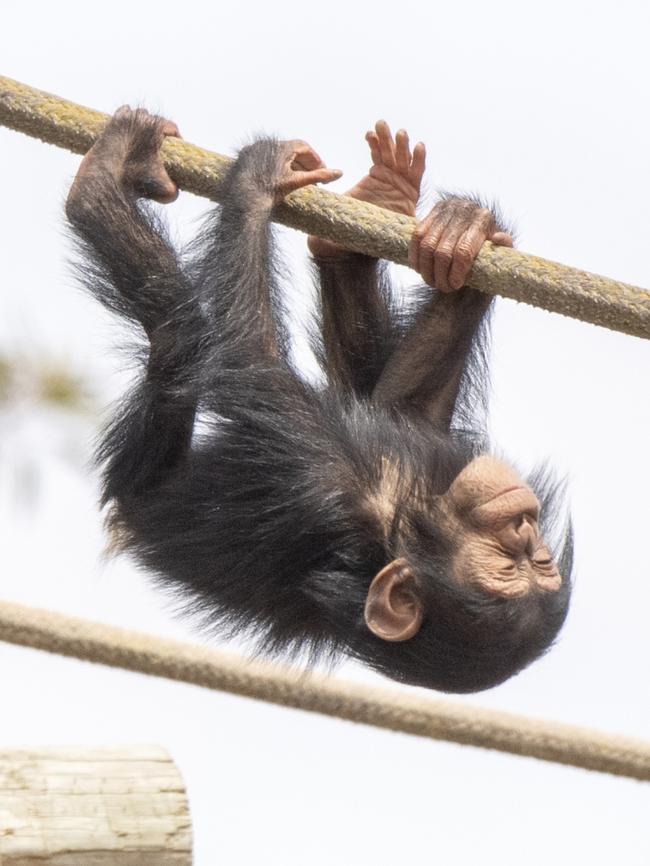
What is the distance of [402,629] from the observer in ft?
14.5

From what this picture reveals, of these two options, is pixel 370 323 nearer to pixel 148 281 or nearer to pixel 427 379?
pixel 427 379

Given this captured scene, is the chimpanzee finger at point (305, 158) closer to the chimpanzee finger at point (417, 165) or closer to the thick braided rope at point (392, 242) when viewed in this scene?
the thick braided rope at point (392, 242)

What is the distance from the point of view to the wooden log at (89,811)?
304 cm

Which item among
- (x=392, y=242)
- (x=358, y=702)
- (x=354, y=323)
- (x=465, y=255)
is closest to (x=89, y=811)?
(x=392, y=242)

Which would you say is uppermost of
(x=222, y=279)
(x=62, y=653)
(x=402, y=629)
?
(x=222, y=279)

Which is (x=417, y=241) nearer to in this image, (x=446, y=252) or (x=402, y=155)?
(x=446, y=252)

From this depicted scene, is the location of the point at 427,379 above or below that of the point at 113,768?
above

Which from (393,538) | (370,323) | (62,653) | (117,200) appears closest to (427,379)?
(370,323)

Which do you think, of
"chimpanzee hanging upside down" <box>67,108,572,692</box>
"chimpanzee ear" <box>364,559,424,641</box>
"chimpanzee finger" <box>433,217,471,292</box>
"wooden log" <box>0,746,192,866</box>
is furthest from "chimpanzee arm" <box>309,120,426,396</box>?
"wooden log" <box>0,746,192,866</box>

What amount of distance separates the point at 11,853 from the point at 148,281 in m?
2.10

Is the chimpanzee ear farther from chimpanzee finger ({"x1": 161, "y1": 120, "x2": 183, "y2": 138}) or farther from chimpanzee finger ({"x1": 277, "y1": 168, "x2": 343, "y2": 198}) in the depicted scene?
chimpanzee finger ({"x1": 161, "y1": 120, "x2": 183, "y2": 138})

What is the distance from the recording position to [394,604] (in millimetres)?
4438

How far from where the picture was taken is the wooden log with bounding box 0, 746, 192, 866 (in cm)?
304

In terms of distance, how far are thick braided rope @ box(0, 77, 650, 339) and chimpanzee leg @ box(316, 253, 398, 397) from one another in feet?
3.07
